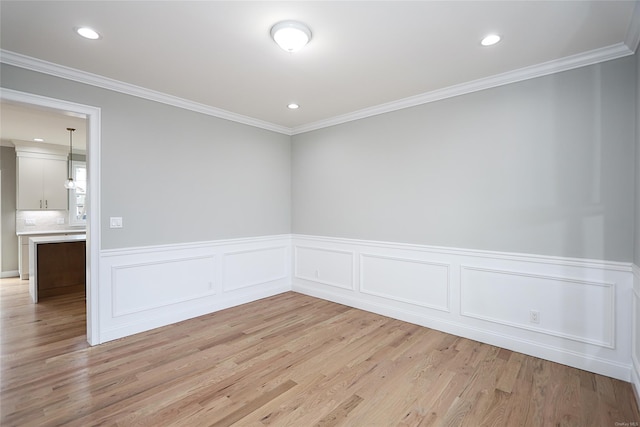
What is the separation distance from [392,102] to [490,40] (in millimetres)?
1478

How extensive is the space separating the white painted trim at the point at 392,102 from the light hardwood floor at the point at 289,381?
105 inches

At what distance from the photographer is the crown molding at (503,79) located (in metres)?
2.54

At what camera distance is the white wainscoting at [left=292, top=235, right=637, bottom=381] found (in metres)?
2.55

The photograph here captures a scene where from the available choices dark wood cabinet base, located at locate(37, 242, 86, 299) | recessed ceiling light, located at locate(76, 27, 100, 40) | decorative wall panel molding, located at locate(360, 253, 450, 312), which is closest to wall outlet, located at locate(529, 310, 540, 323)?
decorative wall panel molding, located at locate(360, 253, 450, 312)

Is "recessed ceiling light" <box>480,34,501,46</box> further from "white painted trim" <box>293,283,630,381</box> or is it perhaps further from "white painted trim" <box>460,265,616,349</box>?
"white painted trim" <box>293,283,630,381</box>

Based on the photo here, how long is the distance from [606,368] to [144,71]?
16.2ft

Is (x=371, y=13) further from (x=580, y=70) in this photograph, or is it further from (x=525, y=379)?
(x=525, y=379)

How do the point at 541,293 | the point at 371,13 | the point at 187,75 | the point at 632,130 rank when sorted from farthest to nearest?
the point at 187,75 → the point at 541,293 → the point at 632,130 → the point at 371,13

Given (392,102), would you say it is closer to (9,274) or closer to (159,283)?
(159,283)

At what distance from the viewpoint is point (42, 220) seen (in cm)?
654

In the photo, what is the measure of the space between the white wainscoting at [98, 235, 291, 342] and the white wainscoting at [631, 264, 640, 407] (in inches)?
160

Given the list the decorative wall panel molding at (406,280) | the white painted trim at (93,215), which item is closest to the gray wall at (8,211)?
the white painted trim at (93,215)

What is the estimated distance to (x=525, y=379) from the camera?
250 centimetres

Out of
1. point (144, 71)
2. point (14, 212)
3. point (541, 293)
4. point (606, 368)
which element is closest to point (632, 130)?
point (541, 293)
